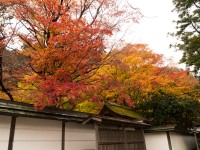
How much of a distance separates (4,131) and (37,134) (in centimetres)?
141

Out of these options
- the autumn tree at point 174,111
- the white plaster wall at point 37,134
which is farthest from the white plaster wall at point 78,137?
the autumn tree at point 174,111

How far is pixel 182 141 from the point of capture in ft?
61.2

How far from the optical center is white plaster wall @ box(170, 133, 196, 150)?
16328mm

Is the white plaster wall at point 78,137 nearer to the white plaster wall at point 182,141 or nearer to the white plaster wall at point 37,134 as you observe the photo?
the white plaster wall at point 37,134

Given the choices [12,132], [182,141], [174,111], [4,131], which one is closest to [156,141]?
[174,111]

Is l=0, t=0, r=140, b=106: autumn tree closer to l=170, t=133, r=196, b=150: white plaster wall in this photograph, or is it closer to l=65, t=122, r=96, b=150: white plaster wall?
l=65, t=122, r=96, b=150: white plaster wall

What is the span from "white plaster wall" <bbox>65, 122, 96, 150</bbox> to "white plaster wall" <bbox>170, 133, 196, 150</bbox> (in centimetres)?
850

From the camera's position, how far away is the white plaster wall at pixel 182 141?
16.3 m

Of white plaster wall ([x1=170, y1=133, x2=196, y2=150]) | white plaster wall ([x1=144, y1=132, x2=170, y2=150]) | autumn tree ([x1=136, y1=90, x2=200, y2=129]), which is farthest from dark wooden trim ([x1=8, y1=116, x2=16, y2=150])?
autumn tree ([x1=136, y1=90, x2=200, y2=129])

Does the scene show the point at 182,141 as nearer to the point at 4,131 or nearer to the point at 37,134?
the point at 37,134

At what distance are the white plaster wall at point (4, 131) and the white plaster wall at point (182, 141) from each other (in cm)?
1325

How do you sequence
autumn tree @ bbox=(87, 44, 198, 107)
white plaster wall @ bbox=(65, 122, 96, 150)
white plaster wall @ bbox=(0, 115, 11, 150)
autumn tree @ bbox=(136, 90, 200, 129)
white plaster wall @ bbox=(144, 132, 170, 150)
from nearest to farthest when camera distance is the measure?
white plaster wall @ bbox=(0, 115, 11, 150)
white plaster wall @ bbox=(65, 122, 96, 150)
white plaster wall @ bbox=(144, 132, 170, 150)
autumn tree @ bbox=(87, 44, 198, 107)
autumn tree @ bbox=(136, 90, 200, 129)

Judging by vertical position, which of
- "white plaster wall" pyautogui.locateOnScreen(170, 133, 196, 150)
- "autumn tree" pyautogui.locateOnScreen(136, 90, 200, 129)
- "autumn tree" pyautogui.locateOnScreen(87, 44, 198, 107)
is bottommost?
"white plaster wall" pyautogui.locateOnScreen(170, 133, 196, 150)

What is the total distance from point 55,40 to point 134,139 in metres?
7.31
